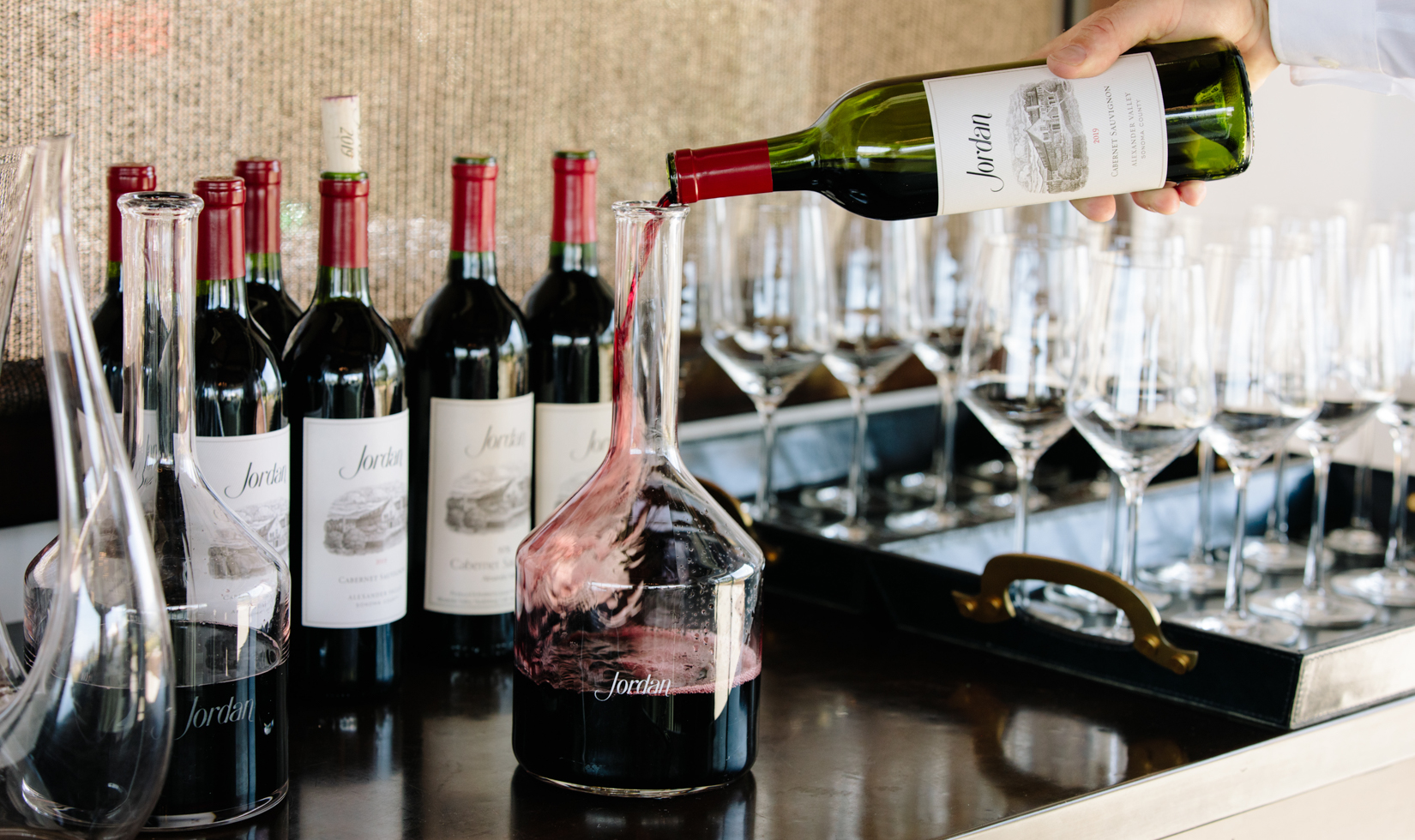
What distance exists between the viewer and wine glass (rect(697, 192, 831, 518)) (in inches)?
52.4

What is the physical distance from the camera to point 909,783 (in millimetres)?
796

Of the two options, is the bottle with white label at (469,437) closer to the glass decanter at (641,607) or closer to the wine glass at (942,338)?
the glass decanter at (641,607)

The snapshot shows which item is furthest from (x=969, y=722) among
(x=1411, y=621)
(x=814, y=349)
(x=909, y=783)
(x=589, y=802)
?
(x=814, y=349)

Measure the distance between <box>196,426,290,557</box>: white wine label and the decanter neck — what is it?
8.0 inches

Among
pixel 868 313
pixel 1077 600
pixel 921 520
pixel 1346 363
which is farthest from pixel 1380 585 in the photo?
pixel 868 313

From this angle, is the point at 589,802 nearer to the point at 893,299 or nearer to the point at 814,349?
the point at 814,349

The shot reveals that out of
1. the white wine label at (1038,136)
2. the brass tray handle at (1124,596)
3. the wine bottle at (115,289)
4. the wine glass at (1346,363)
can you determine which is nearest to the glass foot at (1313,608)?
the wine glass at (1346,363)

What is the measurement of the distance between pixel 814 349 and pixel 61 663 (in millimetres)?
858

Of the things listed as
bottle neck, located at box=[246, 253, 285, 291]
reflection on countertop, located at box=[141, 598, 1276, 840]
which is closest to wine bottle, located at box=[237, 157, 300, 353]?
bottle neck, located at box=[246, 253, 285, 291]

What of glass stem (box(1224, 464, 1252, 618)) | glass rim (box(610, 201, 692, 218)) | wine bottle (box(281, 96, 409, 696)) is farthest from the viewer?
glass stem (box(1224, 464, 1252, 618))

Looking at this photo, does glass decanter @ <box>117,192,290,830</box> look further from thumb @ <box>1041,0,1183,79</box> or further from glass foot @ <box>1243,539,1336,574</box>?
glass foot @ <box>1243,539,1336,574</box>

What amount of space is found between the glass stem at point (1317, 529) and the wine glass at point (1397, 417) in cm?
4

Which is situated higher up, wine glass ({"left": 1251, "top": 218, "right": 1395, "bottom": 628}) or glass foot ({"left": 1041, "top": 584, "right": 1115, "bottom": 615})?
wine glass ({"left": 1251, "top": 218, "right": 1395, "bottom": 628})

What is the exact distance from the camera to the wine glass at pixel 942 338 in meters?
1.47
